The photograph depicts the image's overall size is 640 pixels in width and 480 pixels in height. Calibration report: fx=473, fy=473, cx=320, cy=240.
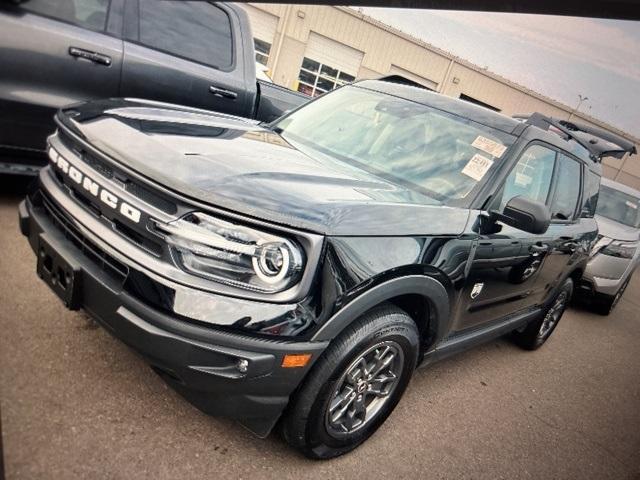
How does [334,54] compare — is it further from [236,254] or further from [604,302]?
[236,254]

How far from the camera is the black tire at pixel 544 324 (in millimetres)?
4277

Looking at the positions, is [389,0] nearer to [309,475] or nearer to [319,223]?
[319,223]

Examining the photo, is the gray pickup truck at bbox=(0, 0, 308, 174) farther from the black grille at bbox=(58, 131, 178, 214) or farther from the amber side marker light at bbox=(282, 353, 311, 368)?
the amber side marker light at bbox=(282, 353, 311, 368)

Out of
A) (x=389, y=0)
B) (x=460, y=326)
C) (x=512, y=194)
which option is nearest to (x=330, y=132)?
(x=512, y=194)

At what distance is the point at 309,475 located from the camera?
2135 mm

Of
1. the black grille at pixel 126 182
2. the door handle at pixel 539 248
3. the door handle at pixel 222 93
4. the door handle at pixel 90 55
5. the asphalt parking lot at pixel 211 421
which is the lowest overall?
the asphalt parking lot at pixel 211 421

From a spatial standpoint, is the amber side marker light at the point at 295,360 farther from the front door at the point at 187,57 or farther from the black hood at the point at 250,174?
the front door at the point at 187,57

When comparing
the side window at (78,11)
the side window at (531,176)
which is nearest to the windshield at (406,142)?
the side window at (531,176)

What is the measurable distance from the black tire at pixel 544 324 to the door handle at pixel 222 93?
11.1ft

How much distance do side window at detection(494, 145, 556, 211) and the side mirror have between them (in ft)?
0.52

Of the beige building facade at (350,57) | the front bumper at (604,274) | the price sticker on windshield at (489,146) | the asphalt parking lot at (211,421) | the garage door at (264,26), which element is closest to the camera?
the asphalt parking lot at (211,421)

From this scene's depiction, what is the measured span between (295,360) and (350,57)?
26333 millimetres

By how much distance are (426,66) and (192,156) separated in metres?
28.4

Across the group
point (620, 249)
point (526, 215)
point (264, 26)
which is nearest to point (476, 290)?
point (526, 215)
